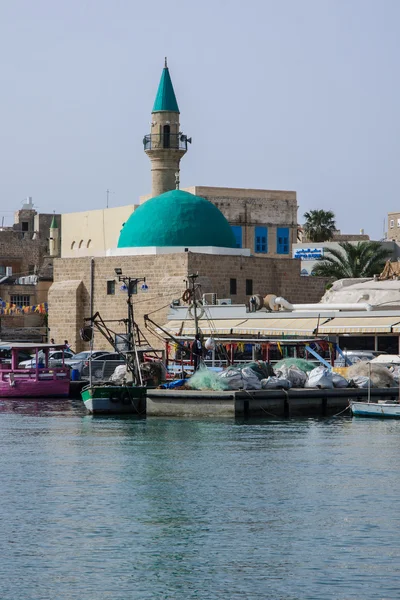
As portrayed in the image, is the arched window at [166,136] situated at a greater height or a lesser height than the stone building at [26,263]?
greater

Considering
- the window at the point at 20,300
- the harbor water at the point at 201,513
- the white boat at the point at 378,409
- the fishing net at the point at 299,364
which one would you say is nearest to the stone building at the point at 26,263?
the window at the point at 20,300

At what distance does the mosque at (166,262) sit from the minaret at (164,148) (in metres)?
0.04

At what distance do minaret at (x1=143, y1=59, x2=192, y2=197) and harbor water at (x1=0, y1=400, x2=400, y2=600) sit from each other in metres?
26.6

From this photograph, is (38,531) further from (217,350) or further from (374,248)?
(374,248)

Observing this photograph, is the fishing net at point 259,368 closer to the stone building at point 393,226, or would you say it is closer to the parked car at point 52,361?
the parked car at point 52,361

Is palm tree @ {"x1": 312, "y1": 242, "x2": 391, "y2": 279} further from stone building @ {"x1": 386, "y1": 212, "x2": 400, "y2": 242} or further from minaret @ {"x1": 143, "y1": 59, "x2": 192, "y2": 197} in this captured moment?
stone building @ {"x1": 386, "y1": 212, "x2": 400, "y2": 242}

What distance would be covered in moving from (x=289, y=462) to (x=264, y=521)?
5243 millimetres

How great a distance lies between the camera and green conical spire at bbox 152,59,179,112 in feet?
182

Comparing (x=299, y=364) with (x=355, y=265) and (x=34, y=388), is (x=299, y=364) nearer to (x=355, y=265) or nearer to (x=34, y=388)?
(x=34, y=388)

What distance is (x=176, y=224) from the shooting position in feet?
161

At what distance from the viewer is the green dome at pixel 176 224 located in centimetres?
4897

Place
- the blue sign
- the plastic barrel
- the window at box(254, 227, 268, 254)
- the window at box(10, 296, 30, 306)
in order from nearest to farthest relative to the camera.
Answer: the plastic barrel
the window at box(10, 296, 30, 306)
the blue sign
the window at box(254, 227, 268, 254)

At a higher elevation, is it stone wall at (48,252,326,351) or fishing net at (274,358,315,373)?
stone wall at (48,252,326,351)

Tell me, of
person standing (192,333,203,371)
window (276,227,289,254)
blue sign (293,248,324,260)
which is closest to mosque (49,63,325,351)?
person standing (192,333,203,371)
